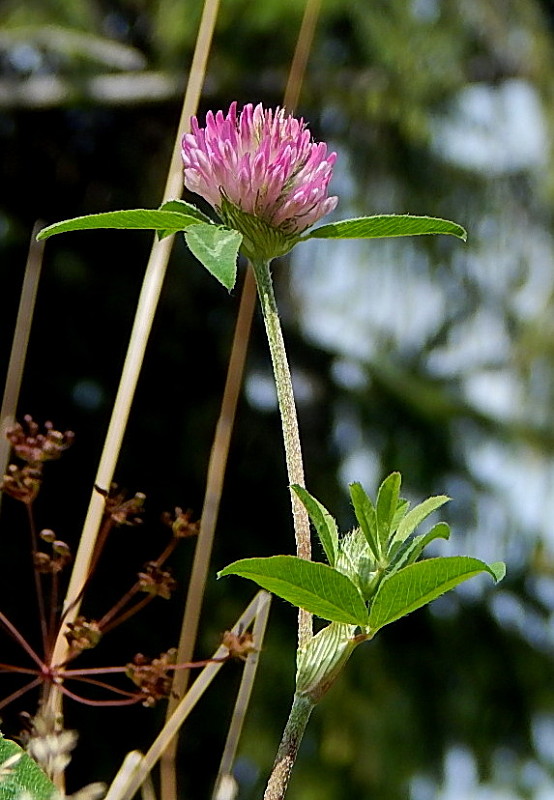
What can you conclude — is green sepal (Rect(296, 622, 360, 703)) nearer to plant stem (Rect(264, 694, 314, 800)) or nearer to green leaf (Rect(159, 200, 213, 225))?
plant stem (Rect(264, 694, 314, 800))

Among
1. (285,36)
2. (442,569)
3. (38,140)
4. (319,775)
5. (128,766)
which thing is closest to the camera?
(442,569)

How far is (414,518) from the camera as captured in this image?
268 millimetres

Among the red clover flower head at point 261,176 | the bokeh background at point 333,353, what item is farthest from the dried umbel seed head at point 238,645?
the bokeh background at point 333,353

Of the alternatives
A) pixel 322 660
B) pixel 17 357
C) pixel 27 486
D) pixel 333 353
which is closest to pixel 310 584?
pixel 322 660

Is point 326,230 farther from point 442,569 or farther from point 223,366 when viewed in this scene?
point 223,366

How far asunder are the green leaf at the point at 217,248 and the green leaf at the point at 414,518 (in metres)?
0.08

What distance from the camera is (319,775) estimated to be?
58.6 inches

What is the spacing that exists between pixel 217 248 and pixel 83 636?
0.13 meters

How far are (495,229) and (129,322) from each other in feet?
2.60

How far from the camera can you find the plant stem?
222 millimetres

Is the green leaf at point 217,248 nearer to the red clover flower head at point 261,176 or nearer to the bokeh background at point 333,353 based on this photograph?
the red clover flower head at point 261,176

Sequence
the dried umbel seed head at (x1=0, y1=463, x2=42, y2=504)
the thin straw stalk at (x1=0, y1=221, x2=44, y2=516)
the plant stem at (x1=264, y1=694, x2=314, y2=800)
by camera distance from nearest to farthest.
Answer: the plant stem at (x1=264, y1=694, x2=314, y2=800) → the dried umbel seed head at (x1=0, y1=463, x2=42, y2=504) → the thin straw stalk at (x1=0, y1=221, x2=44, y2=516)

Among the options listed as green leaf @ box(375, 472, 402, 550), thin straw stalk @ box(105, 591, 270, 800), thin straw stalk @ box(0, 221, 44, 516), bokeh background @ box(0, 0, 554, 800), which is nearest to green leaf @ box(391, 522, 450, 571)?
green leaf @ box(375, 472, 402, 550)

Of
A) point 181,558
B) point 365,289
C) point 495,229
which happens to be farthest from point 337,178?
point 181,558
